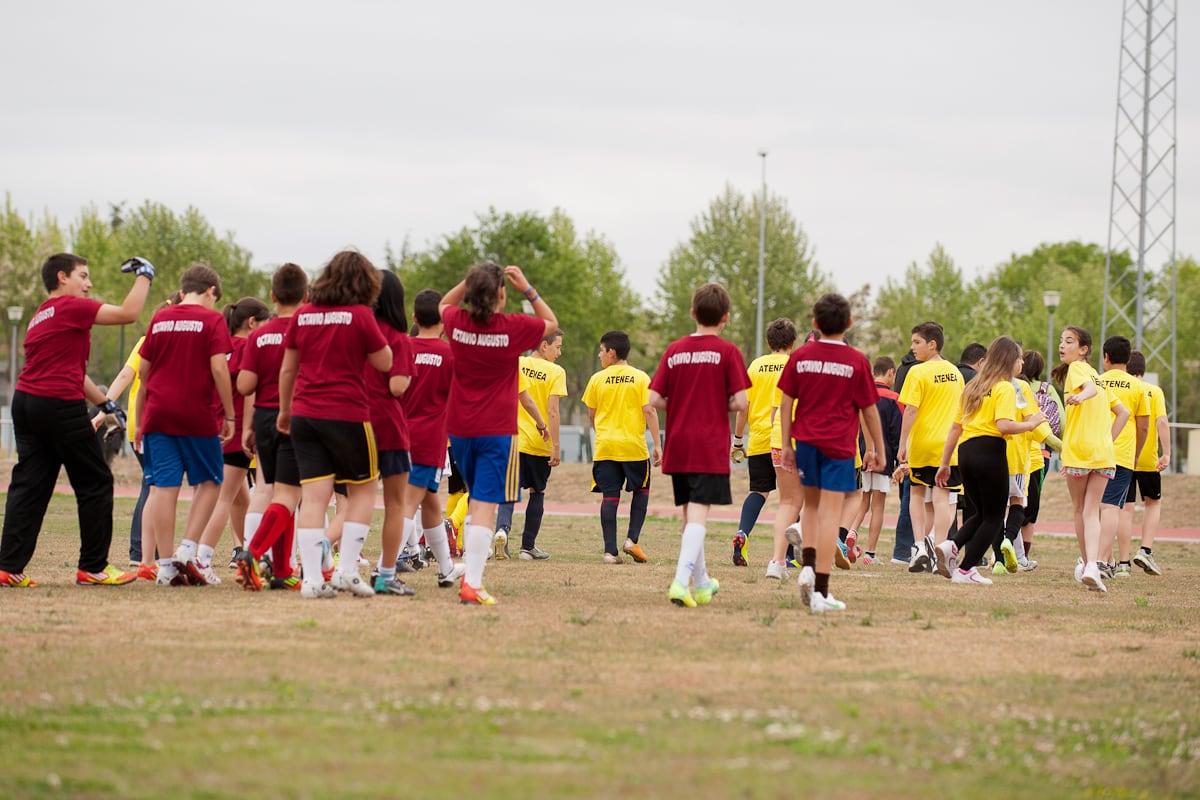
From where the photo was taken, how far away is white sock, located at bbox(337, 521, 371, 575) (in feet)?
30.4

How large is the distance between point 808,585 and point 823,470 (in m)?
0.76

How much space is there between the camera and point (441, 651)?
7070 millimetres

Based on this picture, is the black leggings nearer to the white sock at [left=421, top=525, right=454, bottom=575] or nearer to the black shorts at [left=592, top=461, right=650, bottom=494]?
the black shorts at [left=592, top=461, right=650, bottom=494]

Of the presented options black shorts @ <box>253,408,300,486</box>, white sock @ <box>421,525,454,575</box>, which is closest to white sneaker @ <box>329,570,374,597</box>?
black shorts @ <box>253,408,300,486</box>

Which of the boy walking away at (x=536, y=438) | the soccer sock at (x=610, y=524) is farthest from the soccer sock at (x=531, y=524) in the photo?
the soccer sock at (x=610, y=524)

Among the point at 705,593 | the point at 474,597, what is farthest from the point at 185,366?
the point at 705,593

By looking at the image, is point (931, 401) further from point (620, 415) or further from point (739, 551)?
point (620, 415)

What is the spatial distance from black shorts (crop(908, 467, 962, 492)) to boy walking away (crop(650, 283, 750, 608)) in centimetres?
471

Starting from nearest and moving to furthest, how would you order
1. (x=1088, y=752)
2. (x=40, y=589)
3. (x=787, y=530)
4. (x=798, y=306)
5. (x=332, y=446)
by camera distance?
(x=1088, y=752) → (x=332, y=446) → (x=40, y=589) → (x=787, y=530) → (x=798, y=306)

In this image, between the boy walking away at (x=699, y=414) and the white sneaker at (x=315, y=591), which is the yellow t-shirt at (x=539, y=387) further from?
the white sneaker at (x=315, y=591)

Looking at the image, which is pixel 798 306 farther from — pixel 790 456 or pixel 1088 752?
pixel 1088 752

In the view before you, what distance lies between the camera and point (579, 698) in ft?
19.5

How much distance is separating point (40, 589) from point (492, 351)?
11.0 ft

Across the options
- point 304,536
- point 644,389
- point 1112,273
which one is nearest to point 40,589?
point 304,536
